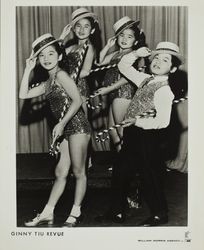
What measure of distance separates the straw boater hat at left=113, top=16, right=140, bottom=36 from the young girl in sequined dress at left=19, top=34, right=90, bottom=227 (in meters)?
0.25

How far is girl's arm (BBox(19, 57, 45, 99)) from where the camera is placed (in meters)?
2.25


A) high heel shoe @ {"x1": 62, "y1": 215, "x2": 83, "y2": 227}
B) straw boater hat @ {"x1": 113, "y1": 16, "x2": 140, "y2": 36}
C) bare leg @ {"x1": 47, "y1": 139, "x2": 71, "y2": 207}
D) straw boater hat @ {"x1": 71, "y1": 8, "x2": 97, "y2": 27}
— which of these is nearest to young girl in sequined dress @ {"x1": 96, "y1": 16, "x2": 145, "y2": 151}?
straw boater hat @ {"x1": 113, "y1": 16, "x2": 140, "y2": 36}

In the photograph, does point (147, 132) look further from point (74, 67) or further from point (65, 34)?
point (65, 34)

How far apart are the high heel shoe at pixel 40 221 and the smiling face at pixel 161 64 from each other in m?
0.72

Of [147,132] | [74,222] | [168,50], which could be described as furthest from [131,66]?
[74,222]

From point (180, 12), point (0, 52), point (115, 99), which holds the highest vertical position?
point (180, 12)

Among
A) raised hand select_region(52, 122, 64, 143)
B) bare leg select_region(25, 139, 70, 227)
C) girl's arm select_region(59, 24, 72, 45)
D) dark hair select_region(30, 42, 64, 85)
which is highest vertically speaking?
girl's arm select_region(59, 24, 72, 45)

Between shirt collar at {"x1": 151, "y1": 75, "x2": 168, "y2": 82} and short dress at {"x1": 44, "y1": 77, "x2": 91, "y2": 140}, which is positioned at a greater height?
shirt collar at {"x1": 151, "y1": 75, "x2": 168, "y2": 82}

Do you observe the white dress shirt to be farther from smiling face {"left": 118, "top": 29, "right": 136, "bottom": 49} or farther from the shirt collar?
smiling face {"left": 118, "top": 29, "right": 136, "bottom": 49}

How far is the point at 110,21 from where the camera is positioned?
2240 millimetres

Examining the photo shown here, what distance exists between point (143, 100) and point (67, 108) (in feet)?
1.00
